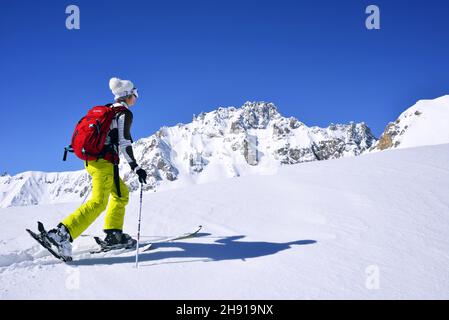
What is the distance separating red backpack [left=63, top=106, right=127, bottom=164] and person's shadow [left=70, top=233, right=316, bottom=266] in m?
1.29

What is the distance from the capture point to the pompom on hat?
544 cm

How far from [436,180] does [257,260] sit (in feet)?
17.0

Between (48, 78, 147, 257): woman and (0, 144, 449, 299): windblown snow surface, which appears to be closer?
(0, 144, 449, 299): windblown snow surface

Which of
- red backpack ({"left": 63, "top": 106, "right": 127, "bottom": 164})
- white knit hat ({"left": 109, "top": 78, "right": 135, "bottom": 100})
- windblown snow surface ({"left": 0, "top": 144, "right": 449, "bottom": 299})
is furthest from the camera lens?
white knit hat ({"left": 109, "top": 78, "right": 135, "bottom": 100})

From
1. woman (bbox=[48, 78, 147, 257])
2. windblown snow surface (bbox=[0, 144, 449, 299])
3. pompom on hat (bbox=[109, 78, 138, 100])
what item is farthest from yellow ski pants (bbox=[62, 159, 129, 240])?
pompom on hat (bbox=[109, 78, 138, 100])

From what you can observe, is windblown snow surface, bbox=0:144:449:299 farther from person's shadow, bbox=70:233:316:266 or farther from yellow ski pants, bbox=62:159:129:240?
yellow ski pants, bbox=62:159:129:240

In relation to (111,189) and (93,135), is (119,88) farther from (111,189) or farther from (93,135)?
(111,189)

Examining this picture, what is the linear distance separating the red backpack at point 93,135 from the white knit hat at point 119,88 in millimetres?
542

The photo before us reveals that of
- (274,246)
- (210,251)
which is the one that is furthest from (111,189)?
(274,246)

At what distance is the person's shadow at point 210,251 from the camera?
4.62 m

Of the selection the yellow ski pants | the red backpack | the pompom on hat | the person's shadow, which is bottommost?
the person's shadow

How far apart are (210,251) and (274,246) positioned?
85cm

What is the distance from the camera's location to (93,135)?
478cm
